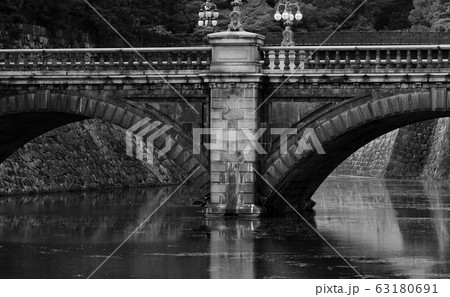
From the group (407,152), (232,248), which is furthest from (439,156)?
(232,248)

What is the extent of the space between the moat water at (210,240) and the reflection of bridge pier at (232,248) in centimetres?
3

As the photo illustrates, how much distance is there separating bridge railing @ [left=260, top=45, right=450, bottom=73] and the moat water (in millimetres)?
5236

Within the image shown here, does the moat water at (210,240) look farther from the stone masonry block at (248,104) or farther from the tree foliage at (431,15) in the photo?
the tree foliage at (431,15)

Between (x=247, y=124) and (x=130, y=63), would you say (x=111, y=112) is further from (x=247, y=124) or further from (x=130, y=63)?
(x=247, y=124)

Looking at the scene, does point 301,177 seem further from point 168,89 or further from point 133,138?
point 133,138

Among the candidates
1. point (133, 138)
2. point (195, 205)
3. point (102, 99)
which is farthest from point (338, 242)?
point (133, 138)

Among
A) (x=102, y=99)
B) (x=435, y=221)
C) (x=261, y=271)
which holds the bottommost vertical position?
(x=261, y=271)

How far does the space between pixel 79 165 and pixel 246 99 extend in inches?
975

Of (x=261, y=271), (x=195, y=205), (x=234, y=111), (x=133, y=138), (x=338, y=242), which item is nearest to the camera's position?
(x=261, y=271)

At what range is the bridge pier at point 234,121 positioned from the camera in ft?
167

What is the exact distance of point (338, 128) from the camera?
5072cm

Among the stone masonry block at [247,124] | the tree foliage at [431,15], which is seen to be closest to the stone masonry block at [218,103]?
the stone masonry block at [247,124]

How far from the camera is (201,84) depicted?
52.0m

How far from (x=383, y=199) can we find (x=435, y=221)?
50.8ft
